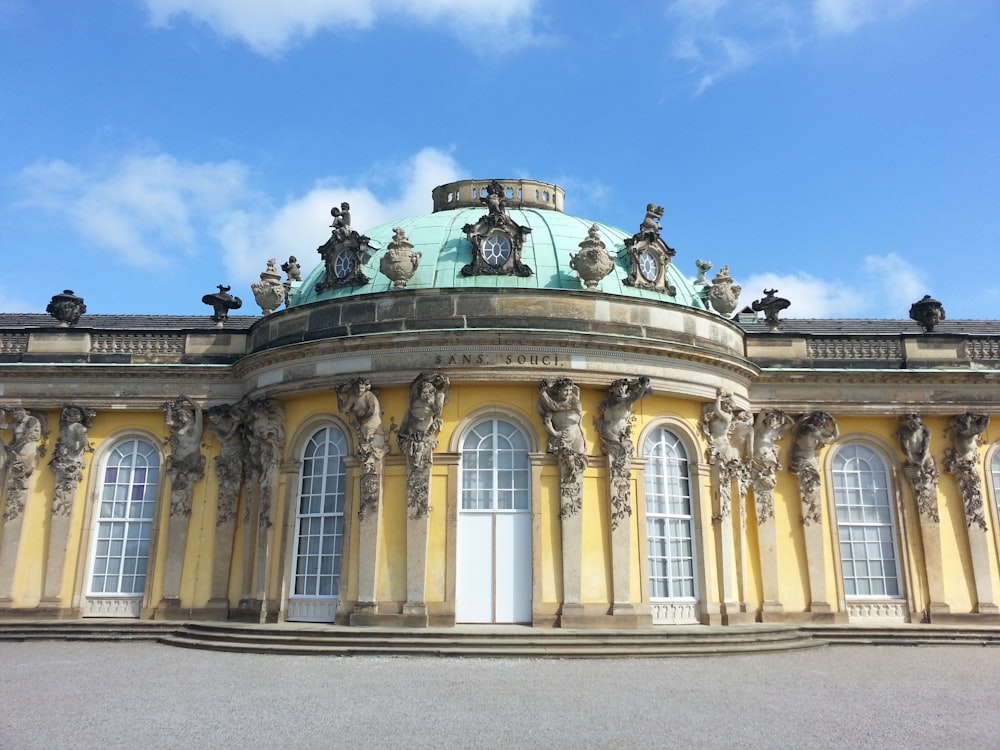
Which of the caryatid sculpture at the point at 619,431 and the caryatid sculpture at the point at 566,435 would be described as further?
the caryatid sculpture at the point at 619,431

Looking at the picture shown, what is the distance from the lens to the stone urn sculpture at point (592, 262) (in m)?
20.1

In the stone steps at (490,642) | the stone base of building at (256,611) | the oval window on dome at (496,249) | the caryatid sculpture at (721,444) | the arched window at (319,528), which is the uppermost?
the oval window on dome at (496,249)

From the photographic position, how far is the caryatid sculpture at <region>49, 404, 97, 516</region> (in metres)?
21.8

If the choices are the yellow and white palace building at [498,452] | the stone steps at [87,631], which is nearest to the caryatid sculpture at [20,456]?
the yellow and white palace building at [498,452]

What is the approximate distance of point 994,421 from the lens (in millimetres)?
22797

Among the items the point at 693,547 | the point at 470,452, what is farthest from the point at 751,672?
the point at 470,452

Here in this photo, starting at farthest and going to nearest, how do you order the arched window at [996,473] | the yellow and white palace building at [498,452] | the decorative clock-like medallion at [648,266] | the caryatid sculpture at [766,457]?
the arched window at [996,473] → the caryatid sculpture at [766,457] → the decorative clock-like medallion at [648,266] → the yellow and white palace building at [498,452]

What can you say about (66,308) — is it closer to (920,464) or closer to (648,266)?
(648,266)

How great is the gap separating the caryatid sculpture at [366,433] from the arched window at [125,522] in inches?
261

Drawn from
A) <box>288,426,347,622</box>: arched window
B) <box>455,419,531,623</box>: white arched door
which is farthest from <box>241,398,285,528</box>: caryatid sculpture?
<box>455,419,531,623</box>: white arched door

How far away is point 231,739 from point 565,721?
3822 mm

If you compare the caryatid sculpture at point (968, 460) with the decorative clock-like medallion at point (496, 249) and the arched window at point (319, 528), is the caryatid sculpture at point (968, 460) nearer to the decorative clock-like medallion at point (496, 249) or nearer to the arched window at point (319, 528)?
the decorative clock-like medallion at point (496, 249)

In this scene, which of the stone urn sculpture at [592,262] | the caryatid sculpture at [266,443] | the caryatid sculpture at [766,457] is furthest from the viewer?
the caryatid sculpture at [766,457]

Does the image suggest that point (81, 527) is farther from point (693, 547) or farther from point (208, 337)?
point (693, 547)
